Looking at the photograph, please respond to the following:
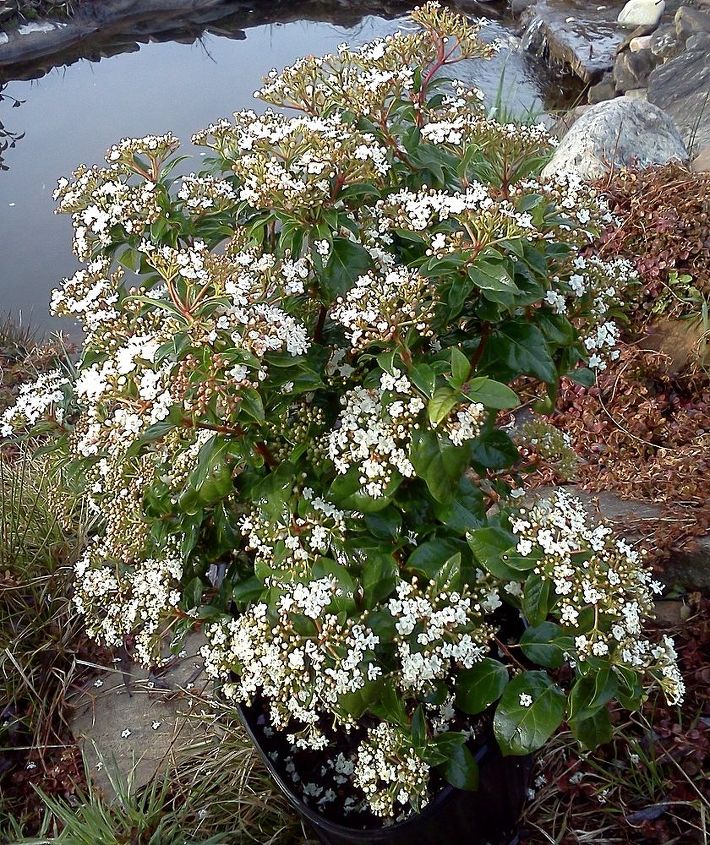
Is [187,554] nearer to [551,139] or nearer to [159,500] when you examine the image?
[159,500]

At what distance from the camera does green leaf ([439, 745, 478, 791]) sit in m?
1.50

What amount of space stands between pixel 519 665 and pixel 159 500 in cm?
84

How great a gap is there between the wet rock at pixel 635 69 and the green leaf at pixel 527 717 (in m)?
7.06

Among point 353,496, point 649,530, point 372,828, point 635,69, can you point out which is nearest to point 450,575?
point 353,496

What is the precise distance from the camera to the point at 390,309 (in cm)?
114

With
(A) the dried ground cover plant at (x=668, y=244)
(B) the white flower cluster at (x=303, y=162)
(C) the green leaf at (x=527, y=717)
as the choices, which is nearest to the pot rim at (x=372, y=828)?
(C) the green leaf at (x=527, y=717)

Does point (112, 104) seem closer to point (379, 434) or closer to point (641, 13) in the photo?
point (641, 13)

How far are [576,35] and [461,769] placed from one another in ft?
28.2

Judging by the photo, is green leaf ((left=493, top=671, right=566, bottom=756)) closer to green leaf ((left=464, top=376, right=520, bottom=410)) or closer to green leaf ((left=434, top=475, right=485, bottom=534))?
green leaf ((left=434, top=475, right=485, bottom=534))

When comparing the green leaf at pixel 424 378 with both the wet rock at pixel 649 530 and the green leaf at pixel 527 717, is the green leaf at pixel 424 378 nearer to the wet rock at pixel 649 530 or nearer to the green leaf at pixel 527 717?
the green leaf at pixel 527 717

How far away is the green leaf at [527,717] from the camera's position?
1.30 m

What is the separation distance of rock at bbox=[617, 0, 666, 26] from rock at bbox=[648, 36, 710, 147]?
1.95 meters

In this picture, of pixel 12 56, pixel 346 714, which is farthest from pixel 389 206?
pixel 12 56

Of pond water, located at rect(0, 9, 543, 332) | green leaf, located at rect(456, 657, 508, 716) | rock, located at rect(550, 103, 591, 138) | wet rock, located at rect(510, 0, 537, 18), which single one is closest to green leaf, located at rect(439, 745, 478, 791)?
green leaf, located at rect(456, 657, 508, 716)
